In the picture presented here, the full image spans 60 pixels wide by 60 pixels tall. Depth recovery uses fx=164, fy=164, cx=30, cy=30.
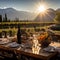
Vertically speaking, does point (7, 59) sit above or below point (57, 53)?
below

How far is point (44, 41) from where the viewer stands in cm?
513

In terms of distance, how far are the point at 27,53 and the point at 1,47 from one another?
1.29 m

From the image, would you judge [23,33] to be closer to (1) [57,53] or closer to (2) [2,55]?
(2) [2,55]

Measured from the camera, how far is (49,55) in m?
4.36

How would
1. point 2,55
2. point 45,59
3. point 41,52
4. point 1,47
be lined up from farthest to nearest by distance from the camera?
point 2,55, point 1,47, point 41,52, point 45,59

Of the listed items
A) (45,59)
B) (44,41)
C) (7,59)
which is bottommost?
(7,59)

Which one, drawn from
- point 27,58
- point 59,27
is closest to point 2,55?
point 27,58

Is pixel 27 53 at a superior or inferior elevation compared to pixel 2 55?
superior

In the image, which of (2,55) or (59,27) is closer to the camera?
(2,55)

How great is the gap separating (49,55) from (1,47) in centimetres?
200

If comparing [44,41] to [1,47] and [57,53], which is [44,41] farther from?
[1,47]

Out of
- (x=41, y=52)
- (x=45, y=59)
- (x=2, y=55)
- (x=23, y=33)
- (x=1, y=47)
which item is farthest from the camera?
(x=23, y=33)

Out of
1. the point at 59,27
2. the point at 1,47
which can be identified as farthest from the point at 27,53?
the point at 59,27

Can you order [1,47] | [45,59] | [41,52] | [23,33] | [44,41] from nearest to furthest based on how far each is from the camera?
1. [45,59]
2. [41,52]
3. [44,41]
4. [1,47]
5. [23,33]
